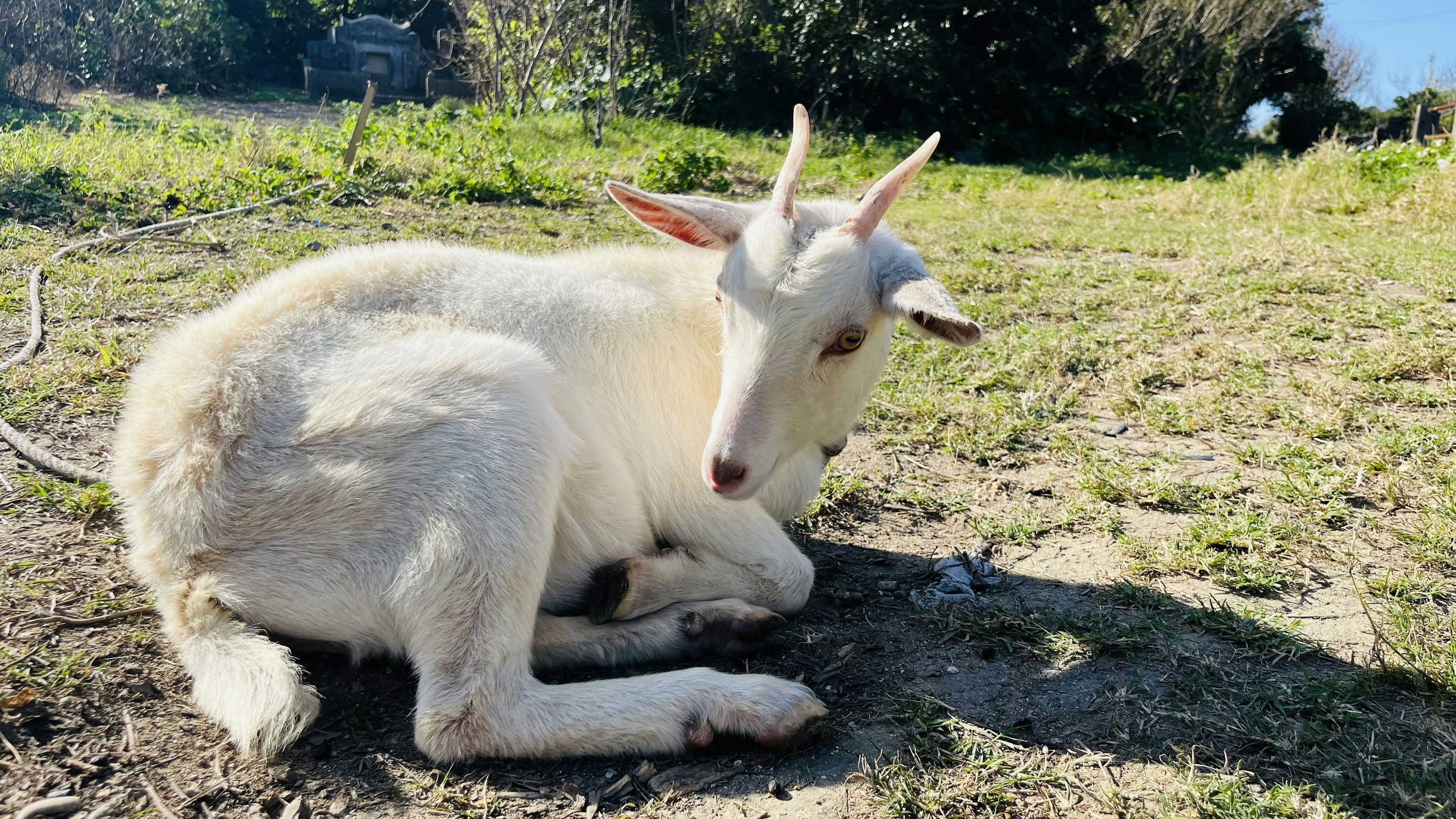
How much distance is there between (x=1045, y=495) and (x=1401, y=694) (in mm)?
1661

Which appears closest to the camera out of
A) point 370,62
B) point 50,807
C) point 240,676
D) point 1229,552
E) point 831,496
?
point 50,807

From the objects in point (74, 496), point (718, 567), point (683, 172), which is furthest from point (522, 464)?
point (683, 172)

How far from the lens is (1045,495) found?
408 centimetres

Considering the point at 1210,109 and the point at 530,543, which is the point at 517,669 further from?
the point at 1210,109

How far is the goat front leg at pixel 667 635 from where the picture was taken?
112 inches

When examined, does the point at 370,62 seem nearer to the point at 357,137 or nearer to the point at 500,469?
the point at 357,137

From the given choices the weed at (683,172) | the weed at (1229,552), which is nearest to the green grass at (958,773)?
the weed at (1229,552)

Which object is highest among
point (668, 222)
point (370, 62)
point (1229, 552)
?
point (370, 62)

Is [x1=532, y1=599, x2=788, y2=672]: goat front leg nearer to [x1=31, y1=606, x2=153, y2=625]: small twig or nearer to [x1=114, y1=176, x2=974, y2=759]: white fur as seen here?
[x1=114, y1=176, x2=974, y2=759]: white fur

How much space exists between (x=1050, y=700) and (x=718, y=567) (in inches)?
42.3

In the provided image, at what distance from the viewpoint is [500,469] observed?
2.57m

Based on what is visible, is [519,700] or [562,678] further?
[562,678]

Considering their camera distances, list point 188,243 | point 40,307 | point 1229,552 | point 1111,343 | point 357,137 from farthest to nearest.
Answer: point 357,137 → point 188,243 → point 1111,343 → point 40,307 → point 1229,552

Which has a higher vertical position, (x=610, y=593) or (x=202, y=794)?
(x=610, y=593)
